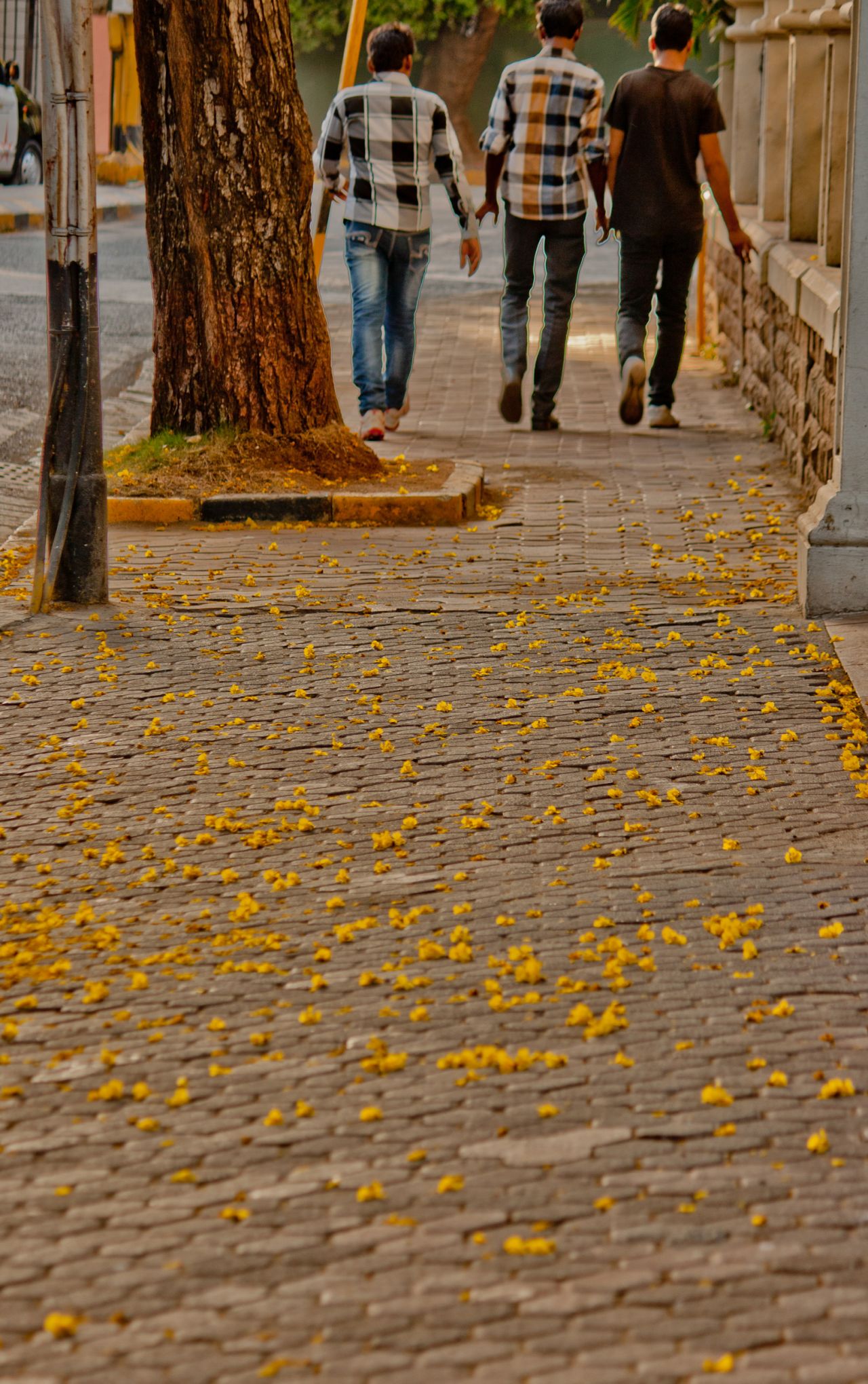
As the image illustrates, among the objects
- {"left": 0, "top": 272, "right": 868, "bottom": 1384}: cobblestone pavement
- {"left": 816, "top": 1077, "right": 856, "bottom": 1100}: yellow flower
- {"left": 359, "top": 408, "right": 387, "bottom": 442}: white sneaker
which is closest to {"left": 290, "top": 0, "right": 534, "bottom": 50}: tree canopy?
{"left": 359, "top": 408, "right": 387, "bottom": 442}: white sneaker

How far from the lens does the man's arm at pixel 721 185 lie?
32.6ft

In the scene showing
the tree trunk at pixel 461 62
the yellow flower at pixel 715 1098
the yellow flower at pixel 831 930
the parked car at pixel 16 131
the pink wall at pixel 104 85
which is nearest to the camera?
the yellow flower at pixel 715 1098

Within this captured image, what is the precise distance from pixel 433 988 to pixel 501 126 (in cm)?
723

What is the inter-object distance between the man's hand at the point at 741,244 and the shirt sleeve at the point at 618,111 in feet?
2.75

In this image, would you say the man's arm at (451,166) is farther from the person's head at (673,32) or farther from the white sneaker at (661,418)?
the white sneaker at (661,418)

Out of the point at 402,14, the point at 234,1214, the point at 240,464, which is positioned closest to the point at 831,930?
the point at 234,1214

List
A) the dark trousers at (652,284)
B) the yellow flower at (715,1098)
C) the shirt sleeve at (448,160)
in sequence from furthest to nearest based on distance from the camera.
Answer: the dark trousers at (652,284)
the shirt sleeve at (448,160)
the yellow flower at (715,1098)

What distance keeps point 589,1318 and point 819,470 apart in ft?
20.9

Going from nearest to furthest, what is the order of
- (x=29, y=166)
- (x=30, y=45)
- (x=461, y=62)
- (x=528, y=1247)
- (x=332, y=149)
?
(x=528, y=1247)
(x=332, y=149)
(x=29, y=166)
(x=30, y=45)
(x=461, y=62)

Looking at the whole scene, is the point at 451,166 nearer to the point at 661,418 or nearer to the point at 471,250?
the point at 471,250

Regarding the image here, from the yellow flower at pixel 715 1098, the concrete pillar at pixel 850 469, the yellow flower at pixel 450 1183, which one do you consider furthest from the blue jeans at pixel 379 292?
the yellow flower at pixel 450 1183

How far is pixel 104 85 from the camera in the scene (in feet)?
109

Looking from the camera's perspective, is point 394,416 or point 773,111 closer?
point 394,416

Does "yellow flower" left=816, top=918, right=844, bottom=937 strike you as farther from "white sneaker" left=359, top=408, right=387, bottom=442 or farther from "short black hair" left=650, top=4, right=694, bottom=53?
"short black hair" left=650, top=4, right=694, bottom=53
